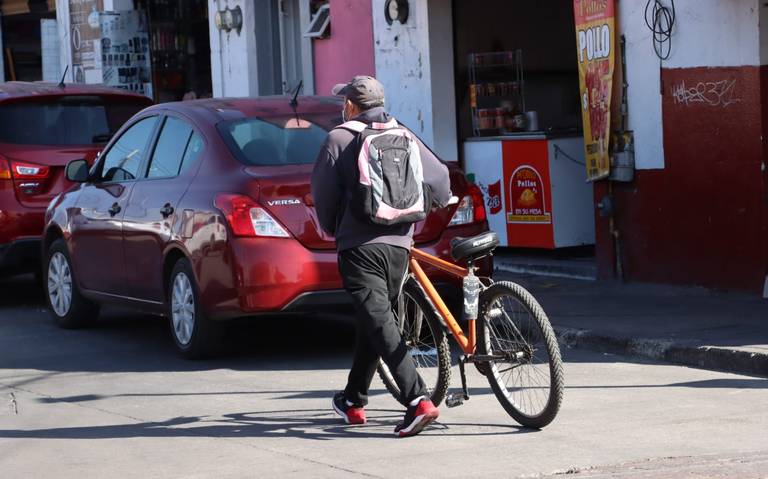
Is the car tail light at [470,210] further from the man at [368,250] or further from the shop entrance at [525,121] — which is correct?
the shop entrance at [525,121]

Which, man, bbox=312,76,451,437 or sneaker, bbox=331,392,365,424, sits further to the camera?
sneaker, bbox=331,392,365,424

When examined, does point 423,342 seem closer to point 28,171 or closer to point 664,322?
point 664,322

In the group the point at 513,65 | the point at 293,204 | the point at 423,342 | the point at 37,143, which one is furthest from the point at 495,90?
the point at 423,342

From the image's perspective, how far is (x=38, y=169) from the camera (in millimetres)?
12344

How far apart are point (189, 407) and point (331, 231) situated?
152 cm

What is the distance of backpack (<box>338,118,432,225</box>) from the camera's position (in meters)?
6.91

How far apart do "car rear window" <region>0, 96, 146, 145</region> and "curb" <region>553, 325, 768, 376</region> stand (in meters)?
4.90

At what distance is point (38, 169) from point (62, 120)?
0.56 metres

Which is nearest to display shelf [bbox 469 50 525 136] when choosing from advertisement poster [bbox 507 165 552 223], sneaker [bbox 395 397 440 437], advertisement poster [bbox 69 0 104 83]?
advertisement poster [bbox 507 165 552 223]

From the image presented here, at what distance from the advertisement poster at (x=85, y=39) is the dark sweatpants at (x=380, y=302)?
1498 cm

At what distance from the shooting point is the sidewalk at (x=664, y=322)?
880 centimetres

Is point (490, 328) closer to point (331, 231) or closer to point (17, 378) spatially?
point (331, 231)

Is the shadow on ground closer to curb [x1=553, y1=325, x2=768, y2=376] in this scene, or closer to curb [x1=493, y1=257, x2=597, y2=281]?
curb [x1=553, y1=325, x2=768, y2=376]

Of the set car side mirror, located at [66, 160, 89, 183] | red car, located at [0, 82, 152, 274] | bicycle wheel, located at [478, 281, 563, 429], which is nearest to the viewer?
bicycle wheel, located at [478, 281, 563, 429]
